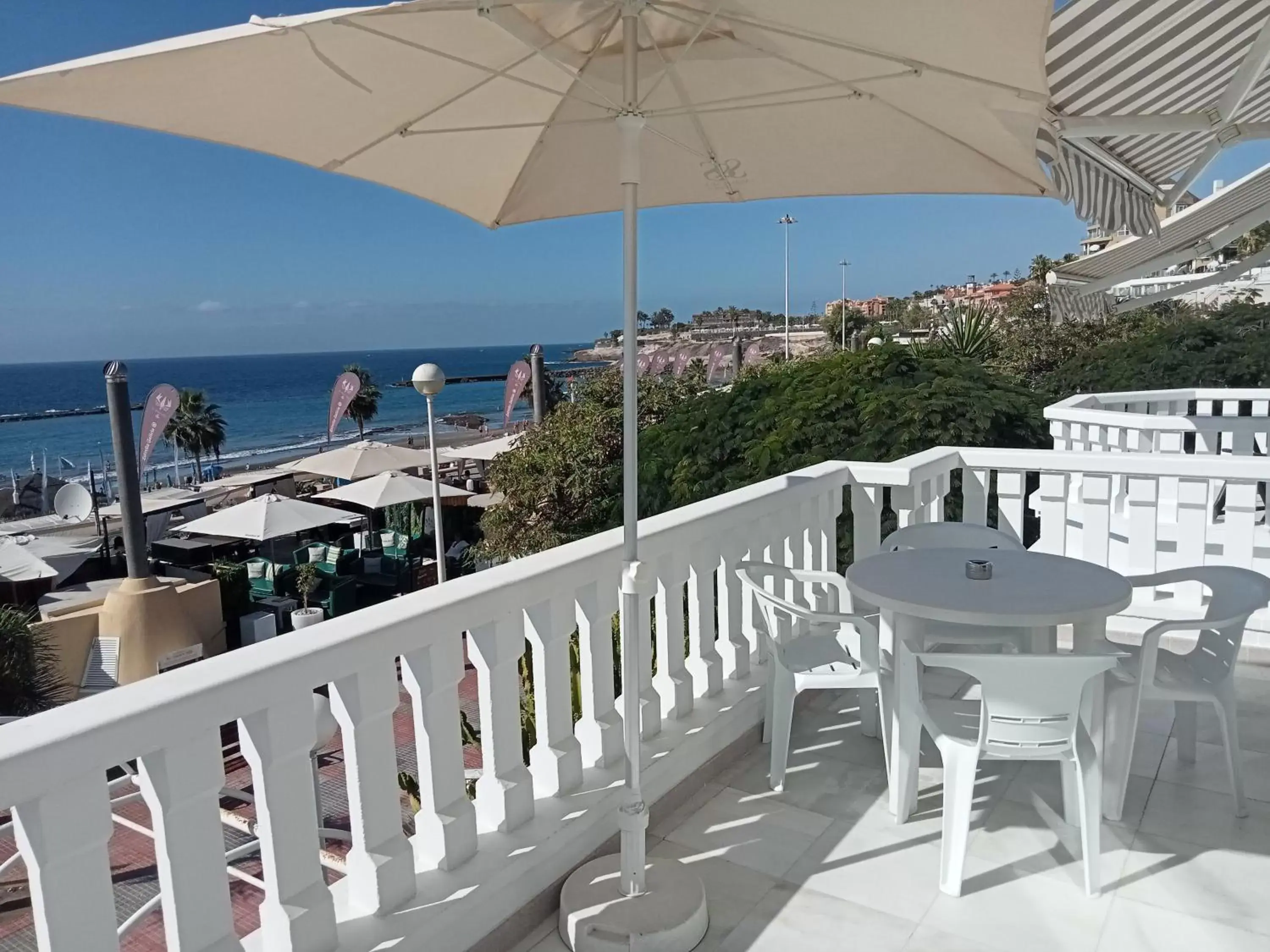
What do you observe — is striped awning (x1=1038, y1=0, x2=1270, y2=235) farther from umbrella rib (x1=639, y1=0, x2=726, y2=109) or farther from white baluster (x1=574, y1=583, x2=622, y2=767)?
white baluster (x1=574, y1=583, x2=622, y2=767)

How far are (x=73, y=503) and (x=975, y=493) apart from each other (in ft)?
66.9

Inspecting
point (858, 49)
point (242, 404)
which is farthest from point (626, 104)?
point (242, 404)

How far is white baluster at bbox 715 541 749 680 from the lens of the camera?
123 inches

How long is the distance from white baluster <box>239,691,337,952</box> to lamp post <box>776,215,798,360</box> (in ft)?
142

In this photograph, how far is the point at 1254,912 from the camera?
2.18 metres

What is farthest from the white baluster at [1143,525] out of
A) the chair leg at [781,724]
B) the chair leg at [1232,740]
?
the chair leg at [781,724]

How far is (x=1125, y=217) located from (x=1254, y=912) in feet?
11.2

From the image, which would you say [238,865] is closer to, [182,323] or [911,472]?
[911,472]

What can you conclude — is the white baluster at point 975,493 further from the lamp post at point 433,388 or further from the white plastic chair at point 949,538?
the lamp post at point 433,388

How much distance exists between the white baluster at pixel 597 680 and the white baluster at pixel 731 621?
679 mm

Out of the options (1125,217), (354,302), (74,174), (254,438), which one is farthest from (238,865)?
(74,174)

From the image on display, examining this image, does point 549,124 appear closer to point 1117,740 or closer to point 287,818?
point 287,818

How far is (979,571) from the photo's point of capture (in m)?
2.65

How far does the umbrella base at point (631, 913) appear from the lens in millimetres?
2053
